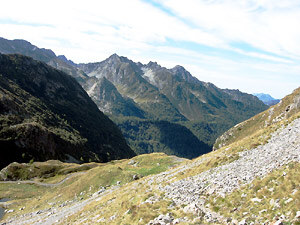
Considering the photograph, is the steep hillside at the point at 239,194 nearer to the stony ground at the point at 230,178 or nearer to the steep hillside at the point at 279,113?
the stony ground at the point at 230,178

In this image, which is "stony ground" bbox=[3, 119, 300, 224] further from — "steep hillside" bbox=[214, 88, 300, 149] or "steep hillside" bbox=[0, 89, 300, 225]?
"steep hillside" bbox=[214, 88, 300, 149]

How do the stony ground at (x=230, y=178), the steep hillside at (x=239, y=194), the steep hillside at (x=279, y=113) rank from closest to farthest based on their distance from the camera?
the steep hillside at (x=239, y=194)
the stony ground at (x=230, y=178)
the steep hillside at (x=279, y=113)

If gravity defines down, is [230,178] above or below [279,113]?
below

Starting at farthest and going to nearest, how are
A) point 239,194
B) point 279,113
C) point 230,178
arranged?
point 279,113 → point 230,178 → point 239,194

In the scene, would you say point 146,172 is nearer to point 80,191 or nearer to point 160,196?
point 80,191

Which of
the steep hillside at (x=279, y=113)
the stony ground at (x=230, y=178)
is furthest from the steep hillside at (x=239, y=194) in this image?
the steep hillside at (x=279, y=113)

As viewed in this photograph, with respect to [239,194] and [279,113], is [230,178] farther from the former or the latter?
[279,113]

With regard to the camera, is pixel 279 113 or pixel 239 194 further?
pixel 279 113

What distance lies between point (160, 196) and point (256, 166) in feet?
33.3

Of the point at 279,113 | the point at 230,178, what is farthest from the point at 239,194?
the point at 279,113

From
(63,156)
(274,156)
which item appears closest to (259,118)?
(63,156)

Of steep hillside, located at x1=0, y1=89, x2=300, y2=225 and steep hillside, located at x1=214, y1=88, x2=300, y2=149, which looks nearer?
steep hillside, located at x1=0, y1=89, x2=300, y2=225

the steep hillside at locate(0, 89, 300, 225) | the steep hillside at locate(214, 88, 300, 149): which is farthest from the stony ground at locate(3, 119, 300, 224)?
the steep hillside at locate(214, 88, 300, 149)

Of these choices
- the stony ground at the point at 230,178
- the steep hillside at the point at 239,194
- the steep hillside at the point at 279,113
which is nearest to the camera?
the steep hillside at the point at 239,194
